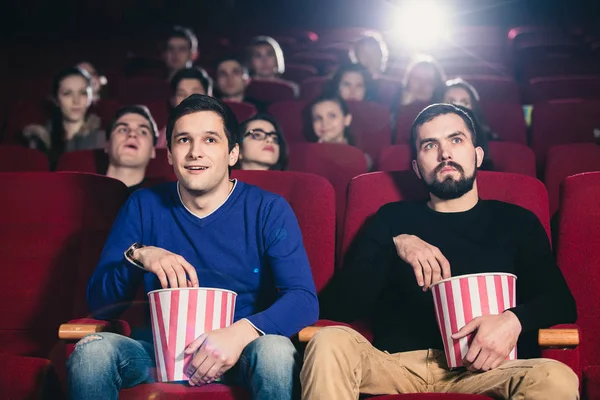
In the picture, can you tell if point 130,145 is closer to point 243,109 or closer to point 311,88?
point 243,109

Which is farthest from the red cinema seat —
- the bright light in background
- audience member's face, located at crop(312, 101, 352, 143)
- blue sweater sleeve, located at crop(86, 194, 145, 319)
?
the bright light in background

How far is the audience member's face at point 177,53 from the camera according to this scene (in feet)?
8.37

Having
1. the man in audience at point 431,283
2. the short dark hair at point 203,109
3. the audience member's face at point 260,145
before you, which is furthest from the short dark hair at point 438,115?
the audience member's face at point 260,145

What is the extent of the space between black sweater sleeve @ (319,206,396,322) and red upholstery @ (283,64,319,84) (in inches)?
75.6

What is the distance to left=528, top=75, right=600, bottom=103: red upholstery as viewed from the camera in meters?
2.32

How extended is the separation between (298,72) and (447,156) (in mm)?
→ 1966

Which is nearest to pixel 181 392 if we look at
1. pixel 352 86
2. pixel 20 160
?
pixel 20 160

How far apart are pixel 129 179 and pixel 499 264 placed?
76 cm

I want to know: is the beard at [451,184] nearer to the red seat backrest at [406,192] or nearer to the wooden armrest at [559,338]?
the red seat backrest at [406,192]

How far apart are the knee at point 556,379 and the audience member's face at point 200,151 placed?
427 mm

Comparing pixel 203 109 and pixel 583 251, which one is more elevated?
pixel 203 109

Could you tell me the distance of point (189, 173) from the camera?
3.00 ft

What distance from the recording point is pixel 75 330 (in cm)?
82

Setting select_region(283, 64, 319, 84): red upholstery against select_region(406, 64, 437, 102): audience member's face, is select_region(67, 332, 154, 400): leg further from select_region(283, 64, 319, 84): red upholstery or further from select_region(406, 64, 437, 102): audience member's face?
select_region(283, 64, 319, 84): red upholstery
